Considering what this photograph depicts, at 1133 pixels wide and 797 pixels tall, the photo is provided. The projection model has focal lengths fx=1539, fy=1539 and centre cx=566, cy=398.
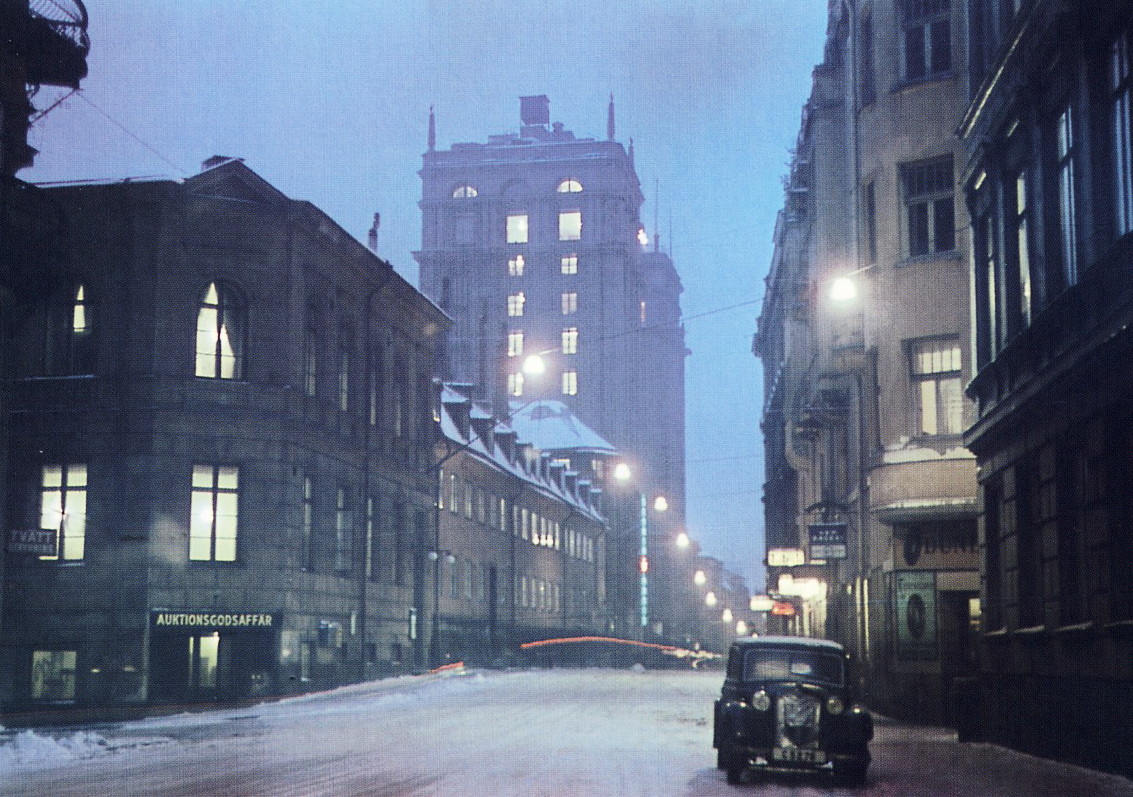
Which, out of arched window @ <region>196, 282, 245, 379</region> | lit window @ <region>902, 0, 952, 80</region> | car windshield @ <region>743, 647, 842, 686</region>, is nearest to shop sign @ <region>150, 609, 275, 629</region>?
arched window @ <region>196, 282, 245, 379</region>

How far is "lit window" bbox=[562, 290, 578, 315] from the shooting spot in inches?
4850

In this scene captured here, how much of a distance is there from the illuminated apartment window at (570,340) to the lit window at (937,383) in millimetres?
92153

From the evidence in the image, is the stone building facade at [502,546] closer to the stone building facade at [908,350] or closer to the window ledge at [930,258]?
the stone building facade at [908,350]

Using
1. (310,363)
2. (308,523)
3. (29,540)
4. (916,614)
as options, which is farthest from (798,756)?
(310,363)

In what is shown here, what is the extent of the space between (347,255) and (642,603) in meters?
72.6

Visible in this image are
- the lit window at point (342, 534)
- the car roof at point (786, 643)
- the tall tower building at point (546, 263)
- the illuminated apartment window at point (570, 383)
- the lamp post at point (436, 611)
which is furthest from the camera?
the illuminated apartment window at point (570, 383)

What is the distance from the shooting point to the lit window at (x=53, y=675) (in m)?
37.0

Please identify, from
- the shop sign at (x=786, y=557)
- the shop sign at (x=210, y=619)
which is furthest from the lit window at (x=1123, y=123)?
the shop sign at (x=786, y=557)

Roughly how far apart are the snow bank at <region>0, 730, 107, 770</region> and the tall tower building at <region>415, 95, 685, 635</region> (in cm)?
9801

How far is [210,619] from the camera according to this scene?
38.4 m

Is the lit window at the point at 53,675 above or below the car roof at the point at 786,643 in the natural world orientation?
below

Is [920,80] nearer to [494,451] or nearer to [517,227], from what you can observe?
[494,451]

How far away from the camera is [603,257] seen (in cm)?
12256

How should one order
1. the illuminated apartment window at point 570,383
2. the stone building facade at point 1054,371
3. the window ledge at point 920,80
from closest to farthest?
the stone building facade at point 1054,371 → the window ledge at point 920,80 → the illuminated apartment window at point 570,383
